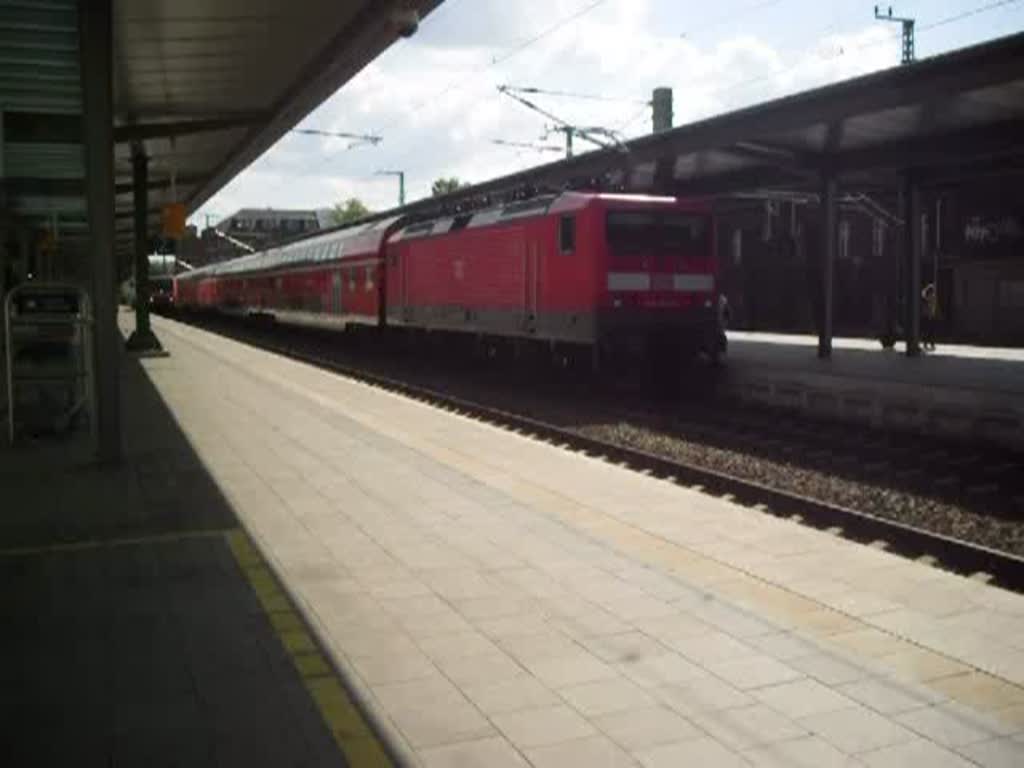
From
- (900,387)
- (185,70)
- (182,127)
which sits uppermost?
(185,70)

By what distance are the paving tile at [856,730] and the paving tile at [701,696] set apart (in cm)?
31

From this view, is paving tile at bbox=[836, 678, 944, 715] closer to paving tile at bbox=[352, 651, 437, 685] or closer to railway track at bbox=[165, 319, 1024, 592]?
paving tile at bbox=[352, 651, 437, 685]

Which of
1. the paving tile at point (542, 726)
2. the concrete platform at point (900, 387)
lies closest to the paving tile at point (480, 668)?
the paving tile at point (542, 726)

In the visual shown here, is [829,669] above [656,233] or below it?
below

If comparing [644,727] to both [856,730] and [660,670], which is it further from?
[856,730]

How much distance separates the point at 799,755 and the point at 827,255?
61.6ft

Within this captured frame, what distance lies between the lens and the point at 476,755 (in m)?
3.96

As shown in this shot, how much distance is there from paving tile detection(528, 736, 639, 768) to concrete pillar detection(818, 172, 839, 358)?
1755 centimetres

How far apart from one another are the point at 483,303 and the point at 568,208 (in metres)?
3.50

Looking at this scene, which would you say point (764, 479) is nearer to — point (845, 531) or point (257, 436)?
point (845, 531)

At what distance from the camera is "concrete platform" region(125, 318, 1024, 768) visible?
4141 millimetres

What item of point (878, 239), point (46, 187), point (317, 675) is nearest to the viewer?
point (317, 675)

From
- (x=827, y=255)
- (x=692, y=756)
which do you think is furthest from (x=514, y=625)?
(x=827, y=255)

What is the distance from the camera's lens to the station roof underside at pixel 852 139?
44.8 ft
